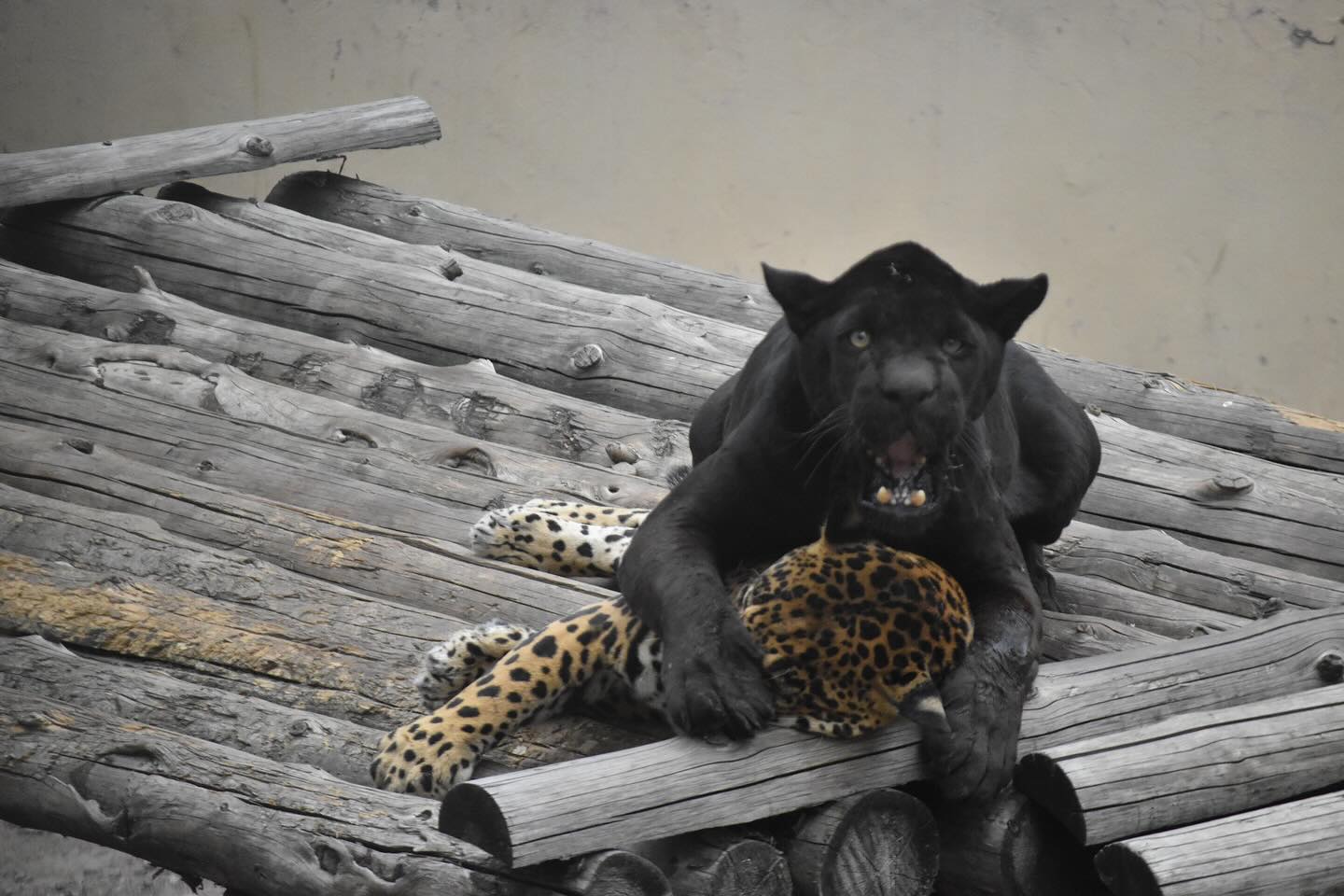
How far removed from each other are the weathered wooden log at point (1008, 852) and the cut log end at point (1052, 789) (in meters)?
0.03

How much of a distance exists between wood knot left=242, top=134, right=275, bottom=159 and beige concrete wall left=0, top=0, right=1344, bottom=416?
90.7 inches

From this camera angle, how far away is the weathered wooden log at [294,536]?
3.88m

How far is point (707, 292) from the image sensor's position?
623 centimetres

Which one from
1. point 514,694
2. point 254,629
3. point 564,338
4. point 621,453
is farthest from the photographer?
point 564,338

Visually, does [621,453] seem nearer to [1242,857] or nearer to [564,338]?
[564,338]

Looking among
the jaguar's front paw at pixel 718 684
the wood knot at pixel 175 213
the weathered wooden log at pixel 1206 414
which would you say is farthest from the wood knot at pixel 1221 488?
the wood knot at pixel 175 213

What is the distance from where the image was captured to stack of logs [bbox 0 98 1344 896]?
116 inches

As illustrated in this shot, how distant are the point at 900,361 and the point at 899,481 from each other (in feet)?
0.84

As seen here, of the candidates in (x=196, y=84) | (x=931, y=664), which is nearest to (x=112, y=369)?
(x=931, y=664)

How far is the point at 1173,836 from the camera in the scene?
295 cm

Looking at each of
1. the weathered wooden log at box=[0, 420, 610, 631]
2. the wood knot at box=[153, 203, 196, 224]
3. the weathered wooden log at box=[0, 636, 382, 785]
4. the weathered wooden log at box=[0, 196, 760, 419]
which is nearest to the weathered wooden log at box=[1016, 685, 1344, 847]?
the weathered wooden log at box=[0, 420, 610, 631]

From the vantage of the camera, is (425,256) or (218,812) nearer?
(218,812)

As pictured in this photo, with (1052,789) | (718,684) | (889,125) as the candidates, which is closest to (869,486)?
(718,684)

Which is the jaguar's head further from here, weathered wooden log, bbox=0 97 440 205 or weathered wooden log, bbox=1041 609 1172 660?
weathered wooden log, bbox=0 97 440 205
